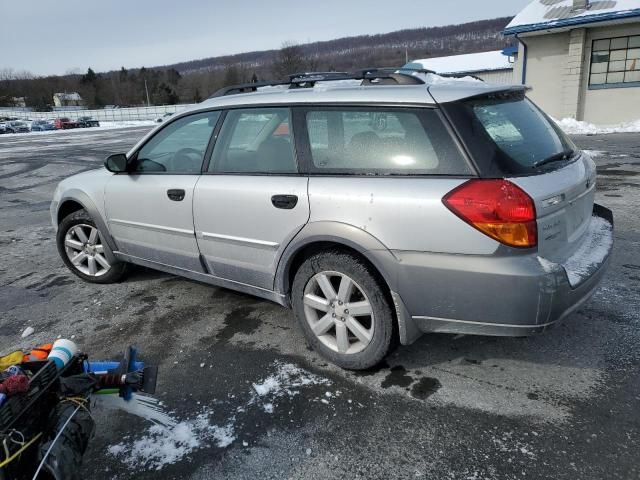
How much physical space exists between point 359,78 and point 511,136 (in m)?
1.09

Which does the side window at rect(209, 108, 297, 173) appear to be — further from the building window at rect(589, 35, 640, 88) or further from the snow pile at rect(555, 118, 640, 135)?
the building window at rect(589, 35, 640, 88)

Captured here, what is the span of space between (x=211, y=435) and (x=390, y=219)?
1.46 metres

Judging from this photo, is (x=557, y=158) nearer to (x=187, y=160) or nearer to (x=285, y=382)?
(x=285, y=382)

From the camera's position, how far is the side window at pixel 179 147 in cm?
365

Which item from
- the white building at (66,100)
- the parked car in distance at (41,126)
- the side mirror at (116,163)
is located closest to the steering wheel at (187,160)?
the side mirror at (116,163)

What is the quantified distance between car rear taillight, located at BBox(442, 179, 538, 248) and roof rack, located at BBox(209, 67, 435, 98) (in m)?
0.89

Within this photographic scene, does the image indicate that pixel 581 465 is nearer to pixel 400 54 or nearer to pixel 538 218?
pixel 538 218

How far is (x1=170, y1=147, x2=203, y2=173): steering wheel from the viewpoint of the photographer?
363 centimetres

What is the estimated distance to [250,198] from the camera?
3189mm

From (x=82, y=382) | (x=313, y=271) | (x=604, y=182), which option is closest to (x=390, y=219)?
(x=313, y=271)

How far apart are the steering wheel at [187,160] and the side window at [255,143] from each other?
18cm

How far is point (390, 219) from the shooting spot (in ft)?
8.54

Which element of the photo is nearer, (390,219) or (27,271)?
(390,219)

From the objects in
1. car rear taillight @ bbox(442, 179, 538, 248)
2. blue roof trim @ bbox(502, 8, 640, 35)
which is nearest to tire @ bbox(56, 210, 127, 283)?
car rear taillight @ bbox(442, 179, 538, 248)
